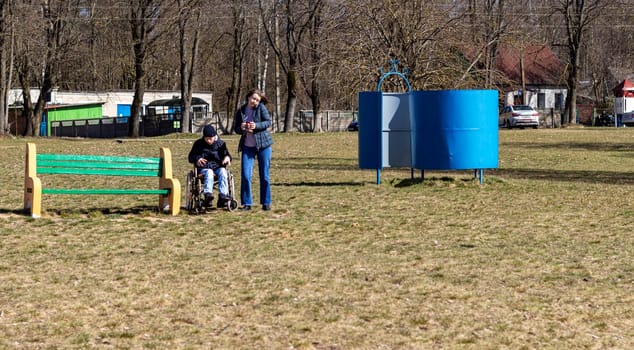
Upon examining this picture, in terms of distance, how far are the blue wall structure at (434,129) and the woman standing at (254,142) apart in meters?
4.47

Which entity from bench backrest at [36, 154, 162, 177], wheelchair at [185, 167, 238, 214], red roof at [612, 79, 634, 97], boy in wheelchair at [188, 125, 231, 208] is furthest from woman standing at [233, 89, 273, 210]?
red roof at [612, 79, 634, 97]

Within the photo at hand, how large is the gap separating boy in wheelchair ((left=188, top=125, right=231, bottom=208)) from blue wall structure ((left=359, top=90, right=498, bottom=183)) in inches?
198

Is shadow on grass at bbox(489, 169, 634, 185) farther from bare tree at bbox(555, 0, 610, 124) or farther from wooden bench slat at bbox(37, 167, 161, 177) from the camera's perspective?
bare tree at bbox(555, 0, 610, 124)

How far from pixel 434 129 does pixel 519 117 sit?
139ft

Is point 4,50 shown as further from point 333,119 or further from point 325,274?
point 325,274

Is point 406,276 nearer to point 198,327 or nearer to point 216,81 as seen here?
point 198,327

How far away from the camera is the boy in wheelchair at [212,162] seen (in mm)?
13391

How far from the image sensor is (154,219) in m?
12.8

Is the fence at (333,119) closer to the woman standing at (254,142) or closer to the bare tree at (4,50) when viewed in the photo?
the bare tree at (4,50)

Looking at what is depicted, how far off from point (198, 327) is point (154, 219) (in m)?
6.24

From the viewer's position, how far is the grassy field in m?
6.59

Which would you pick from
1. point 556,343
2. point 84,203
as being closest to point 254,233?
point 84,203

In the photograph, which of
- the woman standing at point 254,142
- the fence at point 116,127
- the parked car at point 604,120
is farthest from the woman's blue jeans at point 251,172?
the parked car at point 604,120

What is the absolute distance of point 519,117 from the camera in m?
58.9
